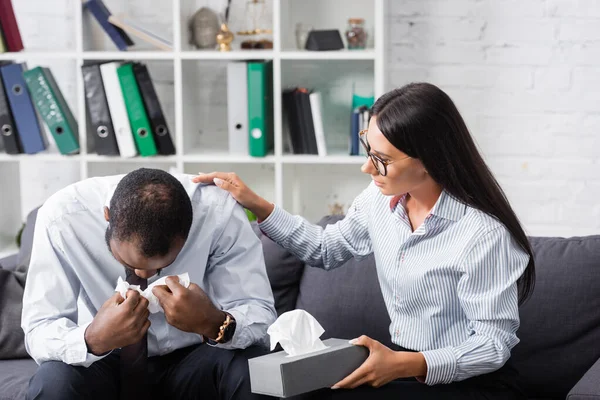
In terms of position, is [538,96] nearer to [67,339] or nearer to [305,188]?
[305,188]

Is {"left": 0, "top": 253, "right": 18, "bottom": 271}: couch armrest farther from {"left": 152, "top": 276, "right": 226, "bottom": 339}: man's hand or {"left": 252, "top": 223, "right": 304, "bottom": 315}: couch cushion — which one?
{"left": 152, "top": 276, "right": 226, "bottom": 339}: man's hand

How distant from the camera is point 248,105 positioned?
310 centimetres

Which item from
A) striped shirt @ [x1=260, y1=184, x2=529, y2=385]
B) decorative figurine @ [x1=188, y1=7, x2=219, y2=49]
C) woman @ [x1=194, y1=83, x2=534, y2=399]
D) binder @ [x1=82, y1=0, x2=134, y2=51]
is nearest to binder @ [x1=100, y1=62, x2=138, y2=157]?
binder @ [x1=82, y1=0, x2=134, y2=51]

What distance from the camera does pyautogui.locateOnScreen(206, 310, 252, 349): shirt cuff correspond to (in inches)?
74.1

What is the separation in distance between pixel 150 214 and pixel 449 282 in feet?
2.06

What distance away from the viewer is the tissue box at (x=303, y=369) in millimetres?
1609

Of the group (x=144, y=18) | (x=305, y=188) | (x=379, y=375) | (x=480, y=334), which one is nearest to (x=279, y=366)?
(x=379, y=375)

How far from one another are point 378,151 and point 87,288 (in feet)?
2.42

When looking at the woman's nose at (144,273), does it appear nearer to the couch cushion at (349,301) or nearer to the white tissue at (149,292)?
the white tissue at (149,292)

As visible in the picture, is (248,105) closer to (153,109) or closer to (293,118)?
(293,118)

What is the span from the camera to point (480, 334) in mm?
1725

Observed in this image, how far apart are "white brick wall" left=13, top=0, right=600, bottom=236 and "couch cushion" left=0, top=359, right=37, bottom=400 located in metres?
1.56

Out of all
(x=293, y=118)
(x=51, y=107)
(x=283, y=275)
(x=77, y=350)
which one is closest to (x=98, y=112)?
(x=51, y=107)

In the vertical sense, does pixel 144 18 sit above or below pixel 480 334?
above
